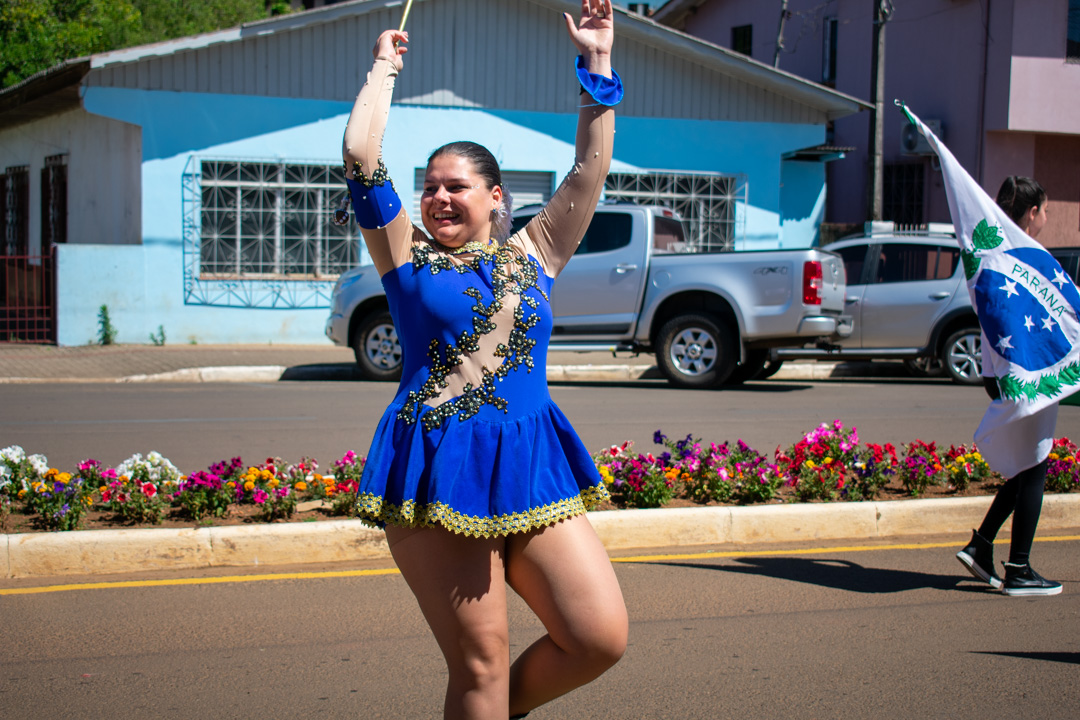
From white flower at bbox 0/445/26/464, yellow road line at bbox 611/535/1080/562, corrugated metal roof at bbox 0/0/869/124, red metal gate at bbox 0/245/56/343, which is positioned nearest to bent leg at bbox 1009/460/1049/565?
yellow road line at bbox 611/535/1080/562

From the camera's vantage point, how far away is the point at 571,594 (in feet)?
8.33

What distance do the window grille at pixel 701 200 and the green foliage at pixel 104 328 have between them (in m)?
8.66

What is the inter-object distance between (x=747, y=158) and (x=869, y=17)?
8003 millimetres

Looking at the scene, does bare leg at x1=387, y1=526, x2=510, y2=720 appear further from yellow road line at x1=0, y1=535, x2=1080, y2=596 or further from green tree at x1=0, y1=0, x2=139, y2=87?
green tree at x1=0, y1=0, x2=139, y2=87

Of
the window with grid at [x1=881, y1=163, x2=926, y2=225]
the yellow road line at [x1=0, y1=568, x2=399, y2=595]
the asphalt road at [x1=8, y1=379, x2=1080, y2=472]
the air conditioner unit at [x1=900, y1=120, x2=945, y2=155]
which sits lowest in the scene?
the yellow road line at [x1=0, y1=568, x2=399, y2=595]

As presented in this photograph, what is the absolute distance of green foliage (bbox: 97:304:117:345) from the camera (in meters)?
16.6

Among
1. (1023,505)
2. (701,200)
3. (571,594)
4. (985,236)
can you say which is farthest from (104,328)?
(571,594)

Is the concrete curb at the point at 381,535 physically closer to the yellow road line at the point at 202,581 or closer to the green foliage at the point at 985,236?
the yellow road line at the point at 202,581

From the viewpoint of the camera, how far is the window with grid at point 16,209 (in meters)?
23.1

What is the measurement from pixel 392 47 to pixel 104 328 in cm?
1526

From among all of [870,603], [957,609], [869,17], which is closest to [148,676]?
[870,603]

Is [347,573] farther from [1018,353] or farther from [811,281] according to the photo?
[811,281]

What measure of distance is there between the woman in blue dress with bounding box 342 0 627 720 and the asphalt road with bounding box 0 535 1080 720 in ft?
3.71

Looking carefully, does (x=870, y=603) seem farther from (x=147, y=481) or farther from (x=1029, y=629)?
(x=147, y=481)
